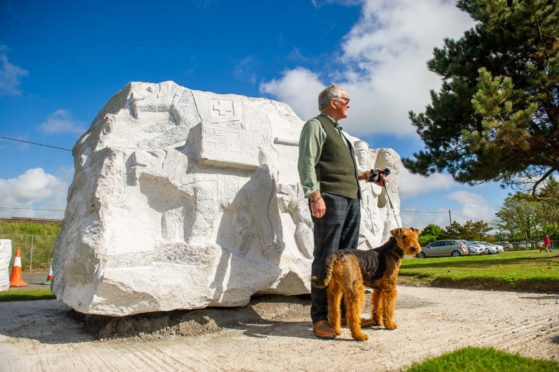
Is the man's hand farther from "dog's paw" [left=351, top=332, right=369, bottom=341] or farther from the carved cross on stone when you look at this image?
the carved cross on stone

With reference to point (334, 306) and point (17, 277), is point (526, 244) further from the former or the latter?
point (334, 306)

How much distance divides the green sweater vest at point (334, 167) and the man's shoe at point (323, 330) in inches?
44.0

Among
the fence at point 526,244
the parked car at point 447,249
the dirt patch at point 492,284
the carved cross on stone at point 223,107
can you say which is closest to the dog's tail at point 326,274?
the carved cross on stone at point 223,107

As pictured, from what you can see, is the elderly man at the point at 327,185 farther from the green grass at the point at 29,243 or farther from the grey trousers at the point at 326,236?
the green grass at the point at 29,243

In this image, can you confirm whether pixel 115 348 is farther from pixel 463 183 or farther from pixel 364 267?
pixel 463 183

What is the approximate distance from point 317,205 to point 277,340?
1.17 meters

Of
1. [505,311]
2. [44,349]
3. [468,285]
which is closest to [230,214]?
[44,349]

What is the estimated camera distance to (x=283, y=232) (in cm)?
447

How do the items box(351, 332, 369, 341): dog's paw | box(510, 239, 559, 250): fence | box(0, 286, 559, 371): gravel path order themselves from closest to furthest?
box(0, 286, 559, 371): gravel path → box(351, 332, 369, 341): dog's paw → box(510, 239, 559, 250): fence

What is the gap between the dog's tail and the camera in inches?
129

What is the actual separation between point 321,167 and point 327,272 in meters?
0.96

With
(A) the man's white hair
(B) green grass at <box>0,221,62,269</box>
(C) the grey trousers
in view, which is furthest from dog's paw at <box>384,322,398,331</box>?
(B) green grass at <box>0,221,62,269</box>

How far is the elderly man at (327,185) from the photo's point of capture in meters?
3.45

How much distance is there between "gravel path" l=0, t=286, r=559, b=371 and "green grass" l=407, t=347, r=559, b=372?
19cm
